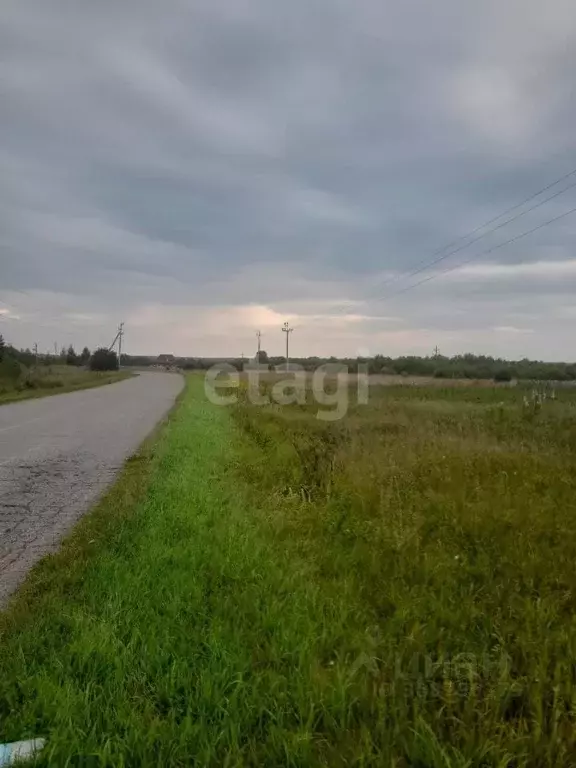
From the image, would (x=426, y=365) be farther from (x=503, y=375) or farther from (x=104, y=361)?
(x=104, y=361)

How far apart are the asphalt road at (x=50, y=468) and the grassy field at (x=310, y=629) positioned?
40cm

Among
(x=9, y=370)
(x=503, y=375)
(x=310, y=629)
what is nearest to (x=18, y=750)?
(x=310, y=629)

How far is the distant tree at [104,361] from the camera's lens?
87.5m

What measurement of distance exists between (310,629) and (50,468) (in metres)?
6.72

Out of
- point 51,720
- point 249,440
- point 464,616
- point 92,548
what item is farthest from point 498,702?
point 249,440

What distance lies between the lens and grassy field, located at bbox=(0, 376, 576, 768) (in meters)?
2.50

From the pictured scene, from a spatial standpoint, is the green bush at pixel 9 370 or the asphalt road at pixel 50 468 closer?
the asphalt road at pixel 50 468

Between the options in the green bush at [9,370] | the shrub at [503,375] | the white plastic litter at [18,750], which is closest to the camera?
the white plastic litter at [18,750]

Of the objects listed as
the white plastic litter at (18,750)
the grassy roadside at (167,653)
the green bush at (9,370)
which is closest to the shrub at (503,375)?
the green bush at (9,370)

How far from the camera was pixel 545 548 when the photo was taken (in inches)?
184

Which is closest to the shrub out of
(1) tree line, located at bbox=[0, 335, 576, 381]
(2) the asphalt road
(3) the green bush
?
(1) tree line, located at bbox=[0, 335, 576, 381]

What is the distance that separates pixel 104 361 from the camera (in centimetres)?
8806

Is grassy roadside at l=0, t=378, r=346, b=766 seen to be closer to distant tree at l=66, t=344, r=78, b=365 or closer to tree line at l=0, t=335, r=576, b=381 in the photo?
tree line at l=0, t=335, r=576, b=381

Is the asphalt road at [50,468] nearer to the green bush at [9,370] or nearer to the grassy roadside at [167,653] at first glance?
the grassy roadside at [167,653]
